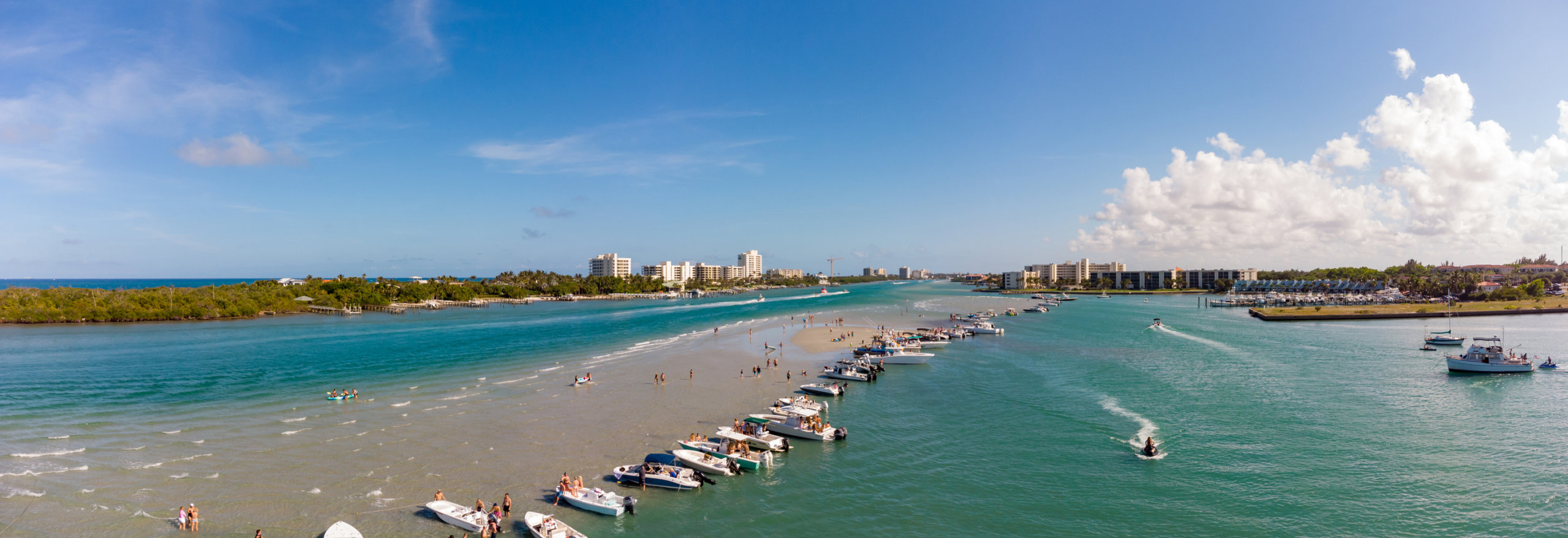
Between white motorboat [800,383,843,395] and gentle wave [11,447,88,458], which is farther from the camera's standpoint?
white motorboat [800,383,843,395]

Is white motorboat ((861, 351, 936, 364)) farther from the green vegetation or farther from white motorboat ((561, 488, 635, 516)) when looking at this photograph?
the green vegetation

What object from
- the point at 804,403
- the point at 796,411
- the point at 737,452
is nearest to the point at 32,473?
the point at 737,452

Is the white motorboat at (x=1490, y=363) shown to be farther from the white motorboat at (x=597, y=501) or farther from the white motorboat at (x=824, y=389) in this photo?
the white motorboat at (x=597, y=501)

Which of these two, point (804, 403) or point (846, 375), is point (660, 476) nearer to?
point (804, 403)

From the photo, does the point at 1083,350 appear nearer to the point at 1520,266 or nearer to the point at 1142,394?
the point at 1142,394

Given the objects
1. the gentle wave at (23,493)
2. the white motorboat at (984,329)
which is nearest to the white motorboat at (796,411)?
the gentle wave at (23,493)

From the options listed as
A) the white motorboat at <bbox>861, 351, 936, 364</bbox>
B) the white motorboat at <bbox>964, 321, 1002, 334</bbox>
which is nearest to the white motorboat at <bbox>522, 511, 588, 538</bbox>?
the white motorboat at <bbox>861, 351, 936, 364</bbox>
